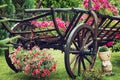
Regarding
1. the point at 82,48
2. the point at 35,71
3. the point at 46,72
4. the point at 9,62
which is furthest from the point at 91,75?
the point at 9,62

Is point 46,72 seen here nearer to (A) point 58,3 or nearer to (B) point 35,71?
(B) point 35,71

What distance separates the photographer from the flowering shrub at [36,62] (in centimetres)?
699

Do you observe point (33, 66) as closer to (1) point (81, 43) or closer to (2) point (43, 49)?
(2) point (43, 49)

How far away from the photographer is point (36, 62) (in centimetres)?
699

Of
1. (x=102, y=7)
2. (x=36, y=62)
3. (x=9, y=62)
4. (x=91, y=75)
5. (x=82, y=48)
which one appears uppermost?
(x=102, y=7)

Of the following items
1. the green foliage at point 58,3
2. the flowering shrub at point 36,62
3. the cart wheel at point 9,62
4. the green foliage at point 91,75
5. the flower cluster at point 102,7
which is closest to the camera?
the green foliage at point 91,75

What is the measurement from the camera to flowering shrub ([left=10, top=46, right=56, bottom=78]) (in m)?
6.99

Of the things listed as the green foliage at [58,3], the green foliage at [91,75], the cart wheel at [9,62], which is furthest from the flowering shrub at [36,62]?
the green foliage at [58,3]

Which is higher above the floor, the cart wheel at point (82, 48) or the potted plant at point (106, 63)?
the cart wheel at point (82, 48)

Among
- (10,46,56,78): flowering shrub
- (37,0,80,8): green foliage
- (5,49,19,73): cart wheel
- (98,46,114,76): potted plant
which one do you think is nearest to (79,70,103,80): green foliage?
(98,46,114,76): potted plant

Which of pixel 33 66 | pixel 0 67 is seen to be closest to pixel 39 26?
pixel 33 66

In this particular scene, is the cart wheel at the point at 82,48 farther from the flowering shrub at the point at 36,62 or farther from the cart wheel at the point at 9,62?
the cart wheel at the point at 9,62

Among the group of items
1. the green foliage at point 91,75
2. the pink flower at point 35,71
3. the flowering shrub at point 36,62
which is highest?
the flowering shrub at point 36,62

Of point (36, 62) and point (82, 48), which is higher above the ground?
point (82, 48)
